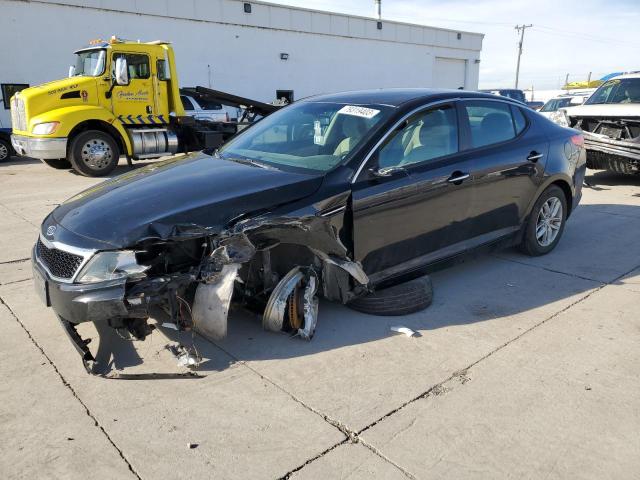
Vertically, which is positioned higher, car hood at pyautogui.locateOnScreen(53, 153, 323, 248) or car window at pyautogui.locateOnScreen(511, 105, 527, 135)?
car window at pyautogui.locateOnScreen(511, 105, 527, 135)

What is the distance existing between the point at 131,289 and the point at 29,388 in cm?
85

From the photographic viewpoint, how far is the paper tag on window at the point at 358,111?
394 cm

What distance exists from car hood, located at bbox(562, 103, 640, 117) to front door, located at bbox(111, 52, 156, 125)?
28.6 ft

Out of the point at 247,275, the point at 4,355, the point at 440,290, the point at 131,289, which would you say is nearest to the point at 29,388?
the point at 4,355

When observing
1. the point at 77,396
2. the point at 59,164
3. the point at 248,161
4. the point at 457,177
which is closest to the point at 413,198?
the point at 457,177

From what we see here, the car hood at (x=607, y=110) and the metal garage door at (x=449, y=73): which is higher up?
the metal garage door at (x=449, y=73)

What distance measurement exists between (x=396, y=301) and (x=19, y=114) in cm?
1032

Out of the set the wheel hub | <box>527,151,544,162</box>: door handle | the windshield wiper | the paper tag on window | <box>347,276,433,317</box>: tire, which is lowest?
<box>347,276,433,317</box>: tire

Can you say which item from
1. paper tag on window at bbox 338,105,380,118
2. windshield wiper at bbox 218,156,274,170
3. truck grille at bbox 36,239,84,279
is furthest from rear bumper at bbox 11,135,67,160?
paper tag on window at bbox 338,105,380,118

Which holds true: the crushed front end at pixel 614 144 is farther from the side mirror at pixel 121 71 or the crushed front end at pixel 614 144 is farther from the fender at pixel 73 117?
the fender at pixel 73 117

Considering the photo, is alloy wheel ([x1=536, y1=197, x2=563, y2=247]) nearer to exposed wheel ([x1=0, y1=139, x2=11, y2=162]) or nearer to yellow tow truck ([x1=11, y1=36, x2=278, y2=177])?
yellow tow truck ([x1=11, y1=36, x2=278, y2=177])

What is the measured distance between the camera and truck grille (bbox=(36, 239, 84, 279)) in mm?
2986

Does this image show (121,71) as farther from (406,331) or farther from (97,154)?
(406,331)

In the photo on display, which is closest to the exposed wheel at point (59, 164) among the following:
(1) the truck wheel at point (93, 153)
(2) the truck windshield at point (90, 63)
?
(1) the truck wheel at point (93, 153)
